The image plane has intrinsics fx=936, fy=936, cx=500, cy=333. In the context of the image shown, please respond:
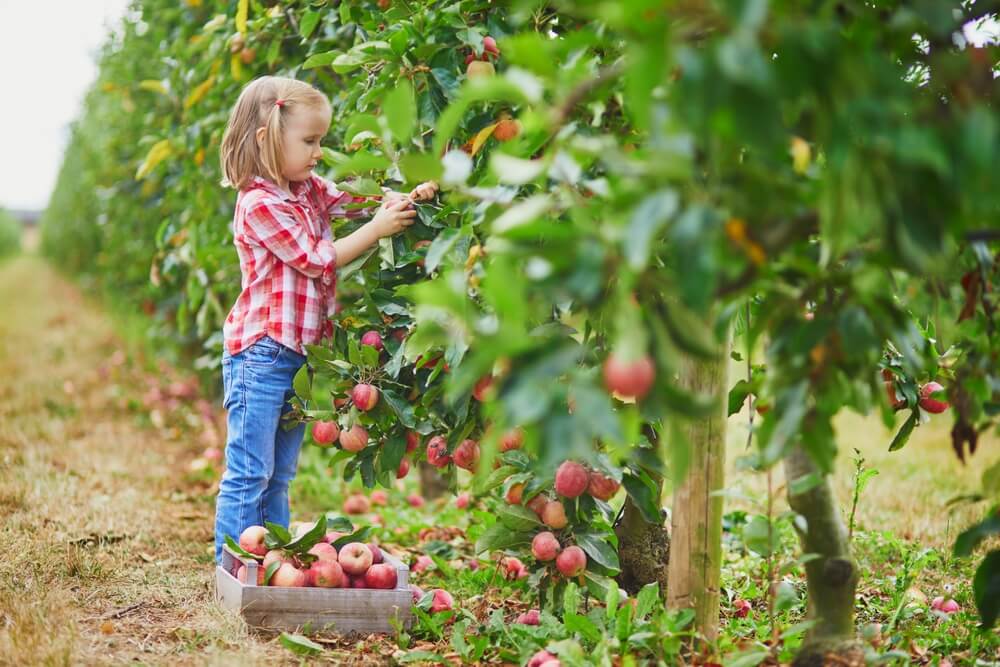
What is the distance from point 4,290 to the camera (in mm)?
14828

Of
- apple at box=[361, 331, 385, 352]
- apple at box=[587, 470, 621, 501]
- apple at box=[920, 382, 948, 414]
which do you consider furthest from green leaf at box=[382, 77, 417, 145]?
apple at box=[920, 382, 948, 414]

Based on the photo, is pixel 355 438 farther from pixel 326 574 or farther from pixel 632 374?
pixel 632 374

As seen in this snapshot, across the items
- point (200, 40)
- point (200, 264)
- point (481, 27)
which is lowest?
point (200, 264)

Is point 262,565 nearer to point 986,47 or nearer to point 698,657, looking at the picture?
point 698,657

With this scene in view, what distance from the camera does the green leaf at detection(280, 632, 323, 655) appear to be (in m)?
2.09

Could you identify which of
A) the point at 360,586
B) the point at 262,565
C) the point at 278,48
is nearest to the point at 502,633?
the point at 360,586

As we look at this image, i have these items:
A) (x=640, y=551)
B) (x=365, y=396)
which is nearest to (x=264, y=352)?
(x=365, y=396)

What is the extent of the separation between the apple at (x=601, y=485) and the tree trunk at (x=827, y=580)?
369mm

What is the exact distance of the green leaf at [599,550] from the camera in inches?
83.1

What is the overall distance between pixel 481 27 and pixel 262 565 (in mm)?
1409

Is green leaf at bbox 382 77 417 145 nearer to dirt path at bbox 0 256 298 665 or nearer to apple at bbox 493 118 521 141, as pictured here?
apple at bbox 493 118 521 141

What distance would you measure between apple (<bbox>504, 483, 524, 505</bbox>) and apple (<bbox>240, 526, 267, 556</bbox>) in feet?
2.17

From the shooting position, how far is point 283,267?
260 centimetres

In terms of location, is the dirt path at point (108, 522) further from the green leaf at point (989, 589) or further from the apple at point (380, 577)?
the green leaf at point (989, 589)
